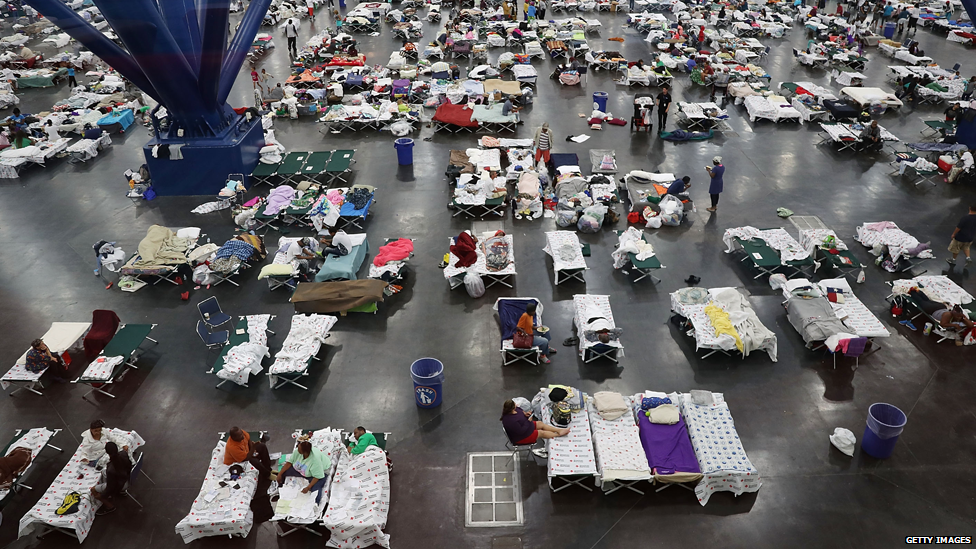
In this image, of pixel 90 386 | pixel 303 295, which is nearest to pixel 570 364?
pixel 303 295

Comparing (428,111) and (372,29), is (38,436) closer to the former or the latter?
(428,111)

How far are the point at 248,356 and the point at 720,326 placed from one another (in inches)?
349

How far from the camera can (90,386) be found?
1155 centimetres

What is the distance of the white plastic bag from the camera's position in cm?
1334

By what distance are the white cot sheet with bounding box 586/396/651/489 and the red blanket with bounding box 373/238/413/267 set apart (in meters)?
6.11

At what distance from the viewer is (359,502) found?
28.5ft

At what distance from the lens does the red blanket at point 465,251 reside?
541 inches

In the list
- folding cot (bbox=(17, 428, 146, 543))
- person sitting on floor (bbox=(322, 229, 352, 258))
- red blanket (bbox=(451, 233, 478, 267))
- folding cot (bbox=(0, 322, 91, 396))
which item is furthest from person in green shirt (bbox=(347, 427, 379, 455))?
folding cot (bbox=(0, 322, 91, 396))

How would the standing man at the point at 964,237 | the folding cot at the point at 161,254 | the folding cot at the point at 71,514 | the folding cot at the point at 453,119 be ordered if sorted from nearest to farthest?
the folding cot at the point at 71,514 < the standing man at the point at 964,237 < the folding cot at the point at 161,254 < the folding cot at the point at 453,119

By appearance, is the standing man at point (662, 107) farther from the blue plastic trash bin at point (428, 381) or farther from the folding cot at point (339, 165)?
the blue plastic trash bin at point (428, 381)

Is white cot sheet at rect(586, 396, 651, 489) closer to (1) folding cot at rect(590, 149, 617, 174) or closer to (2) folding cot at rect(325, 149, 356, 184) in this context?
(1) folding cot at rect(590, 149, 617, 174)

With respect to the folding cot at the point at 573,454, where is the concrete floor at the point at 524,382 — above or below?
below

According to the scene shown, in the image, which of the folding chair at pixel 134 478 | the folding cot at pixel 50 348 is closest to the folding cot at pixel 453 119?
the folding cot at pixel 50 348

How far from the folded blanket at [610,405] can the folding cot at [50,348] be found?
393 inches
